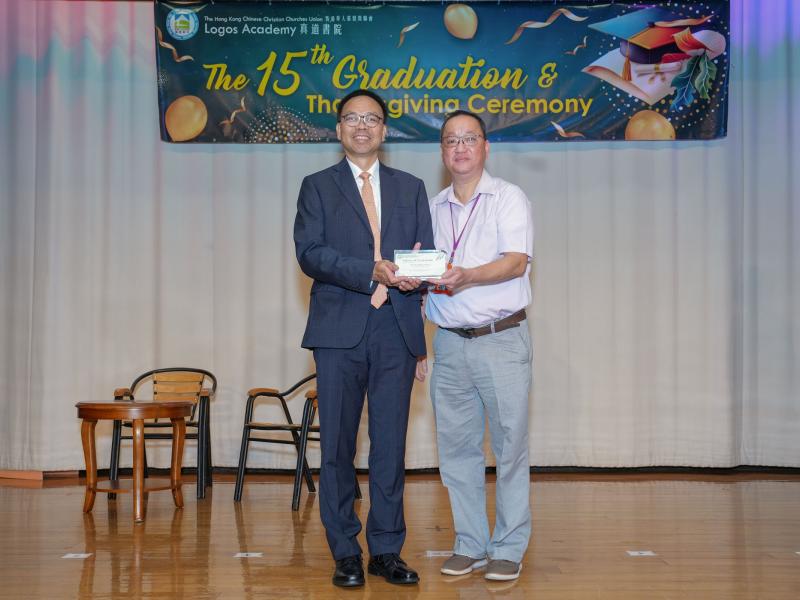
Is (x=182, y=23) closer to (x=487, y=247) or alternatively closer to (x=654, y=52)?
(x=654, y=52)

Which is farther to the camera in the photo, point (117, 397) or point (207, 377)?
point (207, 377)

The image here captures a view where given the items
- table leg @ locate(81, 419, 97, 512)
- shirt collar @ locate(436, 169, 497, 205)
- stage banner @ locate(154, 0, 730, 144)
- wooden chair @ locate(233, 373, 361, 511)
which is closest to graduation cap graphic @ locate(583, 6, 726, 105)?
stage banner @ locate(154, 0, 730, 144)

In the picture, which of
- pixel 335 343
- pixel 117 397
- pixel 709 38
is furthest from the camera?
pixel 709 38

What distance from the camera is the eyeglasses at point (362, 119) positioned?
3301 millimetres

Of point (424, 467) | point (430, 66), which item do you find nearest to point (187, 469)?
point (424, 467)

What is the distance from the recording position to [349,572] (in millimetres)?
3189

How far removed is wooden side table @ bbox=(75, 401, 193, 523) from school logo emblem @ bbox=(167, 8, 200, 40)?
9.43 ft

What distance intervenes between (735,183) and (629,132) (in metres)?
0.94

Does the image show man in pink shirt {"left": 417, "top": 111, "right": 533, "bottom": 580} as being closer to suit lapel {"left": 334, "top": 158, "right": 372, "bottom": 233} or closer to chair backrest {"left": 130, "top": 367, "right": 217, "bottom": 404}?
suit lapel {"left": 334, "top": 158, "right": 372, "bottom": 233}

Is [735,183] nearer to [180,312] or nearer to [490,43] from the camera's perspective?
[490,43]

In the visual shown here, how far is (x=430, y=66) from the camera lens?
6.56 meters

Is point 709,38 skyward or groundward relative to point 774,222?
skyward

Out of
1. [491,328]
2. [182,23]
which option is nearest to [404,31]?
[182,23]

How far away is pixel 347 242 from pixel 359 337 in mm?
362
